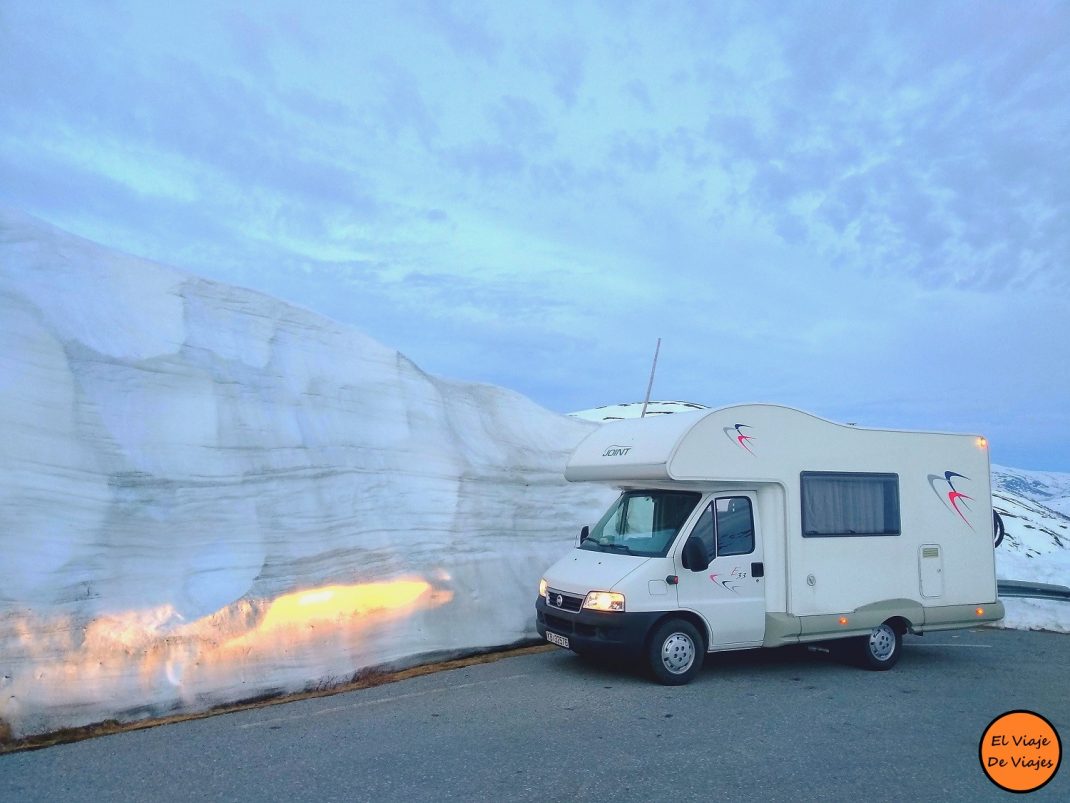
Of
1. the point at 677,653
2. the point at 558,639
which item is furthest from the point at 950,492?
the point at 558,639

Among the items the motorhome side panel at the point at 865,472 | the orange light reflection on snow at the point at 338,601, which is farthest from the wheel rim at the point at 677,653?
the orange light reflection on snow at the point at 338,601

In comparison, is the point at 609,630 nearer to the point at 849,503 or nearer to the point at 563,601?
the point at 563,601

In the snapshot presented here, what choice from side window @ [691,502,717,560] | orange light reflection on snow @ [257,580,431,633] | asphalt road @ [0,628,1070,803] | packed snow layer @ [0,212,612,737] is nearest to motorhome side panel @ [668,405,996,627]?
side window @ [691,502,717,560]

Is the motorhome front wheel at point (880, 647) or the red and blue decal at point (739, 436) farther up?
the red and blue decal at point (739, 436)

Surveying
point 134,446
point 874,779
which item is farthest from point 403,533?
point 874,779

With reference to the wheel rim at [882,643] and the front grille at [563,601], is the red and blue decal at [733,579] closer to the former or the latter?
the front grille at [563,601]

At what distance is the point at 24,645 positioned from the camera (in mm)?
7160

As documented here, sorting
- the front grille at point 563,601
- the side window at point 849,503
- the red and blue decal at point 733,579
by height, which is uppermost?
the side window at point 849,503

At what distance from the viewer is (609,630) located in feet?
29.0

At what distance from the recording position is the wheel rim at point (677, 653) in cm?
902

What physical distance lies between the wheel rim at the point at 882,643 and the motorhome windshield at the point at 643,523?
2.86 meters

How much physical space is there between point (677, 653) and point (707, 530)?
1314 millimetres

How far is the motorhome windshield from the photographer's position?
30.9 feet

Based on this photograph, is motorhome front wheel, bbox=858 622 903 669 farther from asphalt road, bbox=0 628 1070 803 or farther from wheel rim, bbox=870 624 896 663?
asphalt road, bbox=0 628 1070 803
